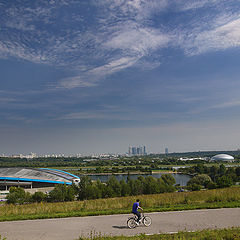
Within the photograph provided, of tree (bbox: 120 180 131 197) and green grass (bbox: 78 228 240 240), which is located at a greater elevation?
green grass (bbox: 78 228 240 240)

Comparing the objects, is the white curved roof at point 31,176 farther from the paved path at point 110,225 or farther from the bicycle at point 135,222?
the bicycle at point 135,222

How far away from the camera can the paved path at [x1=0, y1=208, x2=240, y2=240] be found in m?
9.04

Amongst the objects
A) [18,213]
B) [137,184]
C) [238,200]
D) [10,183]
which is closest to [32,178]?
[10,183]

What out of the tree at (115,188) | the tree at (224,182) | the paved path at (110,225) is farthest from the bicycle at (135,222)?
the tree at (224,182)

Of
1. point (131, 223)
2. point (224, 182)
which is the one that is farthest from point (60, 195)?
point (224, 182)

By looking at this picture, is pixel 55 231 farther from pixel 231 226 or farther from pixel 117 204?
pixel 231 226

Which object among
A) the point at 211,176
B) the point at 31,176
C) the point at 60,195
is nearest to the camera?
the point at 60,195

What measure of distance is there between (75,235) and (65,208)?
5144 mm

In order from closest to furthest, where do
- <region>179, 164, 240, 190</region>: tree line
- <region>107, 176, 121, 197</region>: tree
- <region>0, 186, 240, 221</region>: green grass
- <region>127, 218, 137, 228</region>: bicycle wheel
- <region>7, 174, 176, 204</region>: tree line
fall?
1. <region>127, 218, 137, 228</region>: bicycle wheel
2. <region>0, 186, 240, 221</region>: green grass
3. <region>7, 174, 176, 204</region>: tree line
4. <region>107, 176, 121, 197</region>: tree
5. <region>179, 164, 240, 190</region>: tree line

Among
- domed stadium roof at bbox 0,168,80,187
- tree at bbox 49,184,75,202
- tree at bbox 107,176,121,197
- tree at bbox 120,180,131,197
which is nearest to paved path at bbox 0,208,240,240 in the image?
tree at bbox 49,184,75,202

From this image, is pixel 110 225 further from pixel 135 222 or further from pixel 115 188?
pixel 115 188

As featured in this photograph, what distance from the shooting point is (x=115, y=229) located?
372 inches

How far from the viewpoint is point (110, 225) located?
1003cm

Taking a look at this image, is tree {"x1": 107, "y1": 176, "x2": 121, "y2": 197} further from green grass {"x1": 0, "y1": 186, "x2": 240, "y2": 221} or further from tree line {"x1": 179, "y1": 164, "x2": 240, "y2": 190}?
green grass {"x1": 0, "y1": 186, "x2": 240, "y2": 221}
